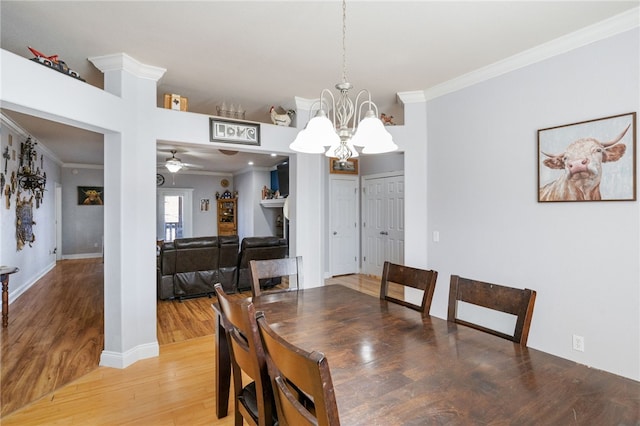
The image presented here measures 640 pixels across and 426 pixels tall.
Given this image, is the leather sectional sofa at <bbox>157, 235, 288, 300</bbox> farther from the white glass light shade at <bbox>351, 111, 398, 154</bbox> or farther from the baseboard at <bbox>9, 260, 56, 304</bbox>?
the white glass light shade at <bbox>351, 111, 398, 154</bbox>

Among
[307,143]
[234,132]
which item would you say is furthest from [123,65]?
[307,143]

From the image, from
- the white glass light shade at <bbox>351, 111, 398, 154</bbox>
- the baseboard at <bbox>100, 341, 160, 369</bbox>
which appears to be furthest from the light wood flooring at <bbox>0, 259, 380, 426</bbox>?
the white glass light shade at <bbox>351, 111, 398, 154</bbox>

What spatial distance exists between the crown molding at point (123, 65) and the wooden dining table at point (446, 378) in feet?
7.90

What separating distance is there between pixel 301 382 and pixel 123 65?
9.49 ft

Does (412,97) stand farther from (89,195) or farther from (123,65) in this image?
(89,195)

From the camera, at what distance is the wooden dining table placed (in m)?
0.90

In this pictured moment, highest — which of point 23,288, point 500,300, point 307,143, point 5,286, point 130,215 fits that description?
point 307,143

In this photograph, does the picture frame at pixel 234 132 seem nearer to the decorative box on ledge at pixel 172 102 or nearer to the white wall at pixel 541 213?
the decorative box on ledge at pixel 172 102

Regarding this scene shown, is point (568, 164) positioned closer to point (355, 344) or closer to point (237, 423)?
point (355, 344)

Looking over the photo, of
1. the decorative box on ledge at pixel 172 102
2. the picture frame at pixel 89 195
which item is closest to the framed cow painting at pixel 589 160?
the decorative box on ledge at pixel 172 102

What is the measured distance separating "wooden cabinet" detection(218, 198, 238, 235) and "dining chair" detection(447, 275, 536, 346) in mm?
8110

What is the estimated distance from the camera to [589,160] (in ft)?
7.63

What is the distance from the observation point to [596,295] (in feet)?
7.55

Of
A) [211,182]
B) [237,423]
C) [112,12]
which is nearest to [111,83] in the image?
[112,12]
